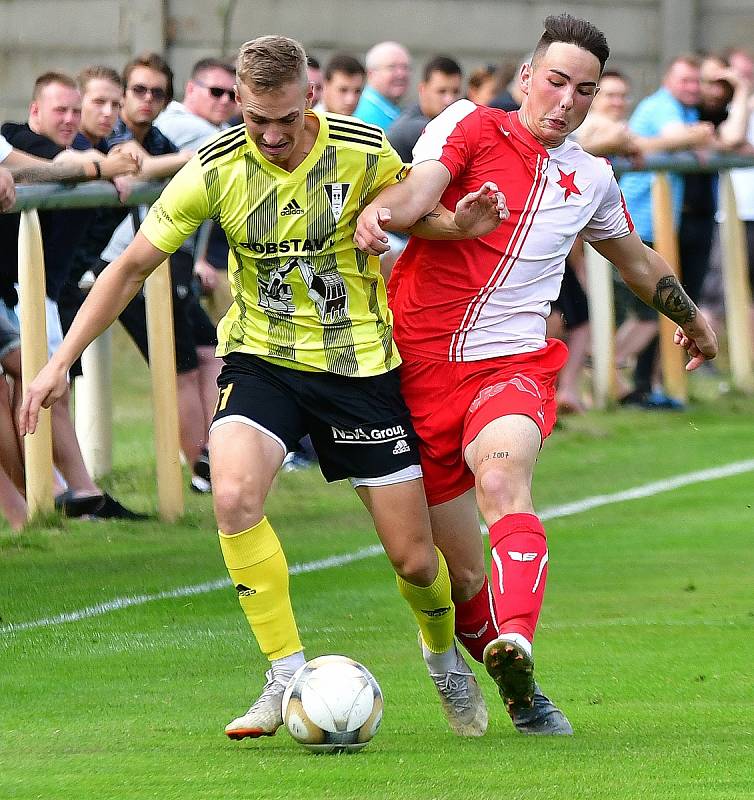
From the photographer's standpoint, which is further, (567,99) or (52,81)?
(52,81)

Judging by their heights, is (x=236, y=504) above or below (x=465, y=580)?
above

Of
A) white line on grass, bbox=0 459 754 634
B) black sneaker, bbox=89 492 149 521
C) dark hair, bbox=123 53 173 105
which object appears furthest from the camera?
dark hair, bbox=123 53 173 105

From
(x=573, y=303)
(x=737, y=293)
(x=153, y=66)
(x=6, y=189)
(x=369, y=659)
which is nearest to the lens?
(x=369, y=659)

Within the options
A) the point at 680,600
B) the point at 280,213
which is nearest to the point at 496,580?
the point at 280,213

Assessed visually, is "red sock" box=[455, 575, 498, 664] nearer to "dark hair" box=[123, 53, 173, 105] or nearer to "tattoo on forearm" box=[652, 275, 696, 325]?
"tattoo on forearm" box=[652, 275, 696, 325]

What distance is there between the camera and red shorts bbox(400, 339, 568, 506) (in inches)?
240

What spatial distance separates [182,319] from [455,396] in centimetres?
Result: 509

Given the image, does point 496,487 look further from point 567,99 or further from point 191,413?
point 191,413

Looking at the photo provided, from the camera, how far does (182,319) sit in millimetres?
11070

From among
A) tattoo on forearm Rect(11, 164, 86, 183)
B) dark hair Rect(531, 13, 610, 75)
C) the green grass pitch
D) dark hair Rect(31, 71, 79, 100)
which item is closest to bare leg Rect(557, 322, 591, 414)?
the green grass pitch

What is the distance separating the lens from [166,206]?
5.94 metres

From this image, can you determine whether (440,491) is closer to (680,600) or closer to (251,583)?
(251,583)

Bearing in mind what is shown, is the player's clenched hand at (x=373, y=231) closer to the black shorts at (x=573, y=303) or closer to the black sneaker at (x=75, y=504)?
the black sneaker at (x=75, y=504)

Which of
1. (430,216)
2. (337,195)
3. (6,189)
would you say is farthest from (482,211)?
(6,189)
